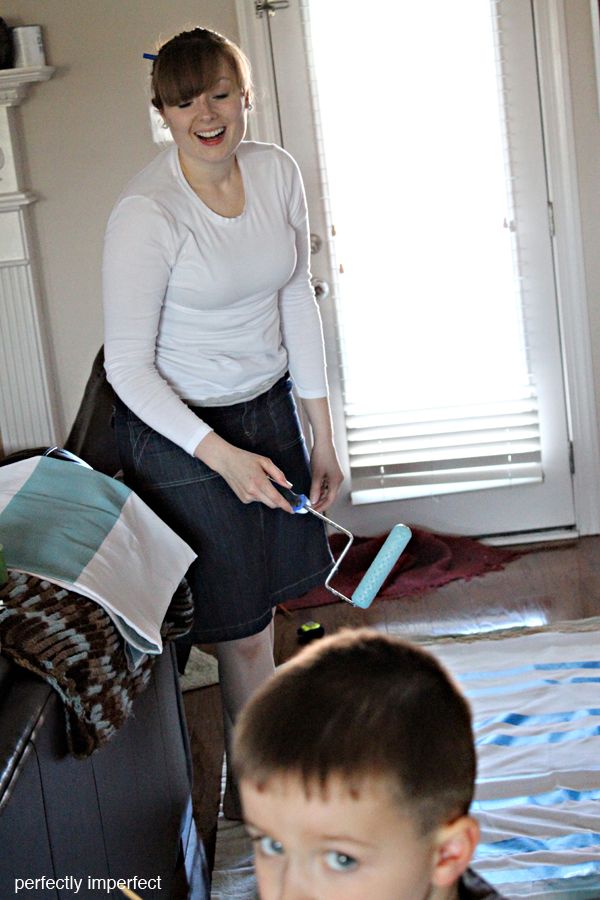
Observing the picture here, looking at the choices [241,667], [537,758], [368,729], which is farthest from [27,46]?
[368,729]

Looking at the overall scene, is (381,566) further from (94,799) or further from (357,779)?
(357,779)

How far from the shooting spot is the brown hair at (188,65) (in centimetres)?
187

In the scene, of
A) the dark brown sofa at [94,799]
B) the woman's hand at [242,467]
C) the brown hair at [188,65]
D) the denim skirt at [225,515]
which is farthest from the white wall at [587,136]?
the dark brown sofa at [94,799]

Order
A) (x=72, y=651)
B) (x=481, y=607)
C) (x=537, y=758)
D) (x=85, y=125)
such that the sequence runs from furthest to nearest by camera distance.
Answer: (x=85, y=125) < (x=481, y=607) < (x=537, y=758) < (x=72, y=651)

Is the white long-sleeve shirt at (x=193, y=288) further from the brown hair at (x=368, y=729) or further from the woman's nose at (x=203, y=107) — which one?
the brown hair at (x=368, y=729)

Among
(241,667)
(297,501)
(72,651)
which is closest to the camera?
(72,651)

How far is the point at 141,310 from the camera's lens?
188 centimetres

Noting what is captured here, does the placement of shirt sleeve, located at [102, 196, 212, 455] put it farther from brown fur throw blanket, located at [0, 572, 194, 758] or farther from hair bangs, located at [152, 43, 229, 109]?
Answer: brown fur throw blanket, located at [0, 572, 194, 758]

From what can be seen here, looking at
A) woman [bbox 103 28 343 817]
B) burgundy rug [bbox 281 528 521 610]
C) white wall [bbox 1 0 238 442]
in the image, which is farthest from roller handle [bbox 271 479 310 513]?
white wall [bbox 1 0 238 442]

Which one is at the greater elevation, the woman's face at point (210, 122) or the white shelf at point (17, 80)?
the white shelf at point (17, 80)

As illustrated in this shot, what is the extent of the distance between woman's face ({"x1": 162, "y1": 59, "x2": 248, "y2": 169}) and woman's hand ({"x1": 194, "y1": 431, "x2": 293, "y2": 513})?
0.46m

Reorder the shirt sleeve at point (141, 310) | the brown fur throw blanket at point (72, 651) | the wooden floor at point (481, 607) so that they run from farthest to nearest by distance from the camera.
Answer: the wooden floor at point (481, 607)
the shirt sleeve at point (141, 310)
the brown fur throw blanket at point (72, 651)

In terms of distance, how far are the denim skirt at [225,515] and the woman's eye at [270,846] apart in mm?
1168

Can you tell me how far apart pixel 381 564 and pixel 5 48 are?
242 cm
